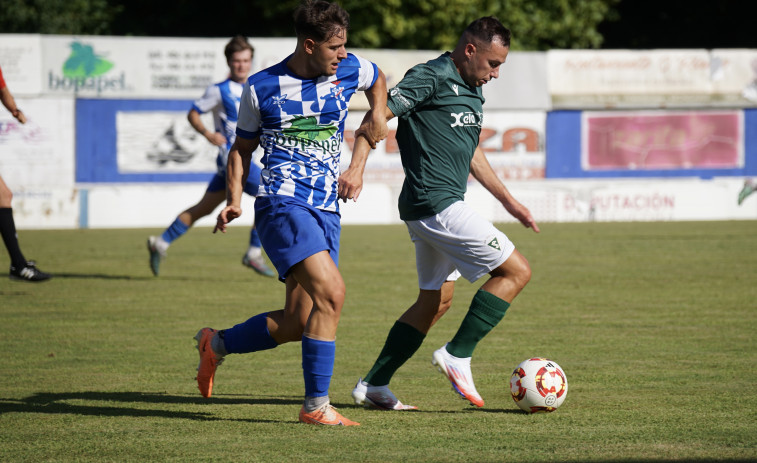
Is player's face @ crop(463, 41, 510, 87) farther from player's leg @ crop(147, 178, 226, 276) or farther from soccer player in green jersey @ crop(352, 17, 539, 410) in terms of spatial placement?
player's leg @ crop(147, 178, 226, 276)

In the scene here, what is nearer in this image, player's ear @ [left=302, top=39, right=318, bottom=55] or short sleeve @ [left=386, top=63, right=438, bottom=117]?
player's ear @ [left=302, top=39, right=318, bottom=55]

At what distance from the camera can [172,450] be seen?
4273 mm

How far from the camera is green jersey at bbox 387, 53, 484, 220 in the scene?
5.18m

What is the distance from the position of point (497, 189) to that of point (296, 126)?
1221mm

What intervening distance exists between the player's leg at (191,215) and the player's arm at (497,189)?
557cm

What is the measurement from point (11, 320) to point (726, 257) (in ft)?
29.8

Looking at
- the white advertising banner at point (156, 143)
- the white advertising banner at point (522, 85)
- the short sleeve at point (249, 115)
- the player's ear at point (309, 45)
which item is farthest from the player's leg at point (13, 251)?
the white advertising banner at point (522, 85)

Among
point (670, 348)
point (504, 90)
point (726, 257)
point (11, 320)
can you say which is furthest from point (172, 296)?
point (504, 90)

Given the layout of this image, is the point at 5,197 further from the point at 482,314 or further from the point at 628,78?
the point at 628,78

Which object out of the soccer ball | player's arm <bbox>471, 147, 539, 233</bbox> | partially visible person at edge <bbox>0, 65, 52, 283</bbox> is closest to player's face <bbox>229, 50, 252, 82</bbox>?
partially visible person at edge <bbox>0, 65, 52, 283</bbox>

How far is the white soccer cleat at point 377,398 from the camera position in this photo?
5188 millimetres

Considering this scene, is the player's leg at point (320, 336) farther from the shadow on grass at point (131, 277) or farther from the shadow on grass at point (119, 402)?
the shadow on grass at point (131, 277)

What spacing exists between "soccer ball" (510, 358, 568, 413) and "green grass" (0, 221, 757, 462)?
8 centimetres

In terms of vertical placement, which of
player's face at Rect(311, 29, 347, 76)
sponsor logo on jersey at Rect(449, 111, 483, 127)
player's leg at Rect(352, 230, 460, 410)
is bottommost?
player's leg at Rect(352, 230, 460, 410)
